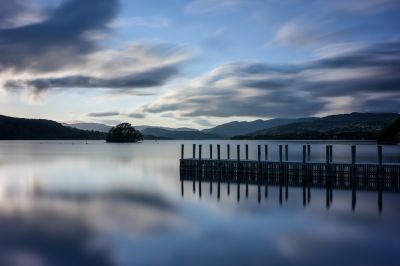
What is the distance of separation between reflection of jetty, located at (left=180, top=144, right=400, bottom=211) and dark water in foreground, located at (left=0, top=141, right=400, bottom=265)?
9.46 ft

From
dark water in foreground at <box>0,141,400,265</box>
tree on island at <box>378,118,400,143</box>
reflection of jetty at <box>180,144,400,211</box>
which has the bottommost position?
dark water in foreground at <box>0,141,400,265</box>

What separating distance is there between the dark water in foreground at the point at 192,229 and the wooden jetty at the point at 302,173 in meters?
3.24

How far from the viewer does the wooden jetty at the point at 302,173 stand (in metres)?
26.8

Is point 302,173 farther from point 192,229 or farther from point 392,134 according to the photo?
point 392,134

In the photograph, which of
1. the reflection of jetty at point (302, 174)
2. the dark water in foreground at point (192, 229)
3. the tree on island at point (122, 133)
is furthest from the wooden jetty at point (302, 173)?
the tree on island at point (122, 133)

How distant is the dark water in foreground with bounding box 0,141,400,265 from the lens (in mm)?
12180

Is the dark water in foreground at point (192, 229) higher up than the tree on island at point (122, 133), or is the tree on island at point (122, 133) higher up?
the tree on island at point (122, 133)

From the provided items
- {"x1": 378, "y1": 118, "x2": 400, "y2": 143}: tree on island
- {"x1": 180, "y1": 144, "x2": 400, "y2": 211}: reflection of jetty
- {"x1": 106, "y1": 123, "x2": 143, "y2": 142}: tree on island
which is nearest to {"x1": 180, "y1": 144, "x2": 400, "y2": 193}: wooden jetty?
{"x1": 180, "y1": 144, "x2": 400, "y2": 211}: reflection of jetty

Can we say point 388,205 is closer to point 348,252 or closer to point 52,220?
point 348,252

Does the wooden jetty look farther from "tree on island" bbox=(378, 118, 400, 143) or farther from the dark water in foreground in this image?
"tree on island" bbox=(378, 118, 400, 143)

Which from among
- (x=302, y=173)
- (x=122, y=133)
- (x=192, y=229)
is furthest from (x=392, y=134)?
(x=122, y=133)

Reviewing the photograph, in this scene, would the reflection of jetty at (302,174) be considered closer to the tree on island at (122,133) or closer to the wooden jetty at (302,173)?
the wooden jetty at (302,173)

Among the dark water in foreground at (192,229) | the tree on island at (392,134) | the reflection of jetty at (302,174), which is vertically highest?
the tree on island at (392,134)

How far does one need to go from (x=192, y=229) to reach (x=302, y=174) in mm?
16804
